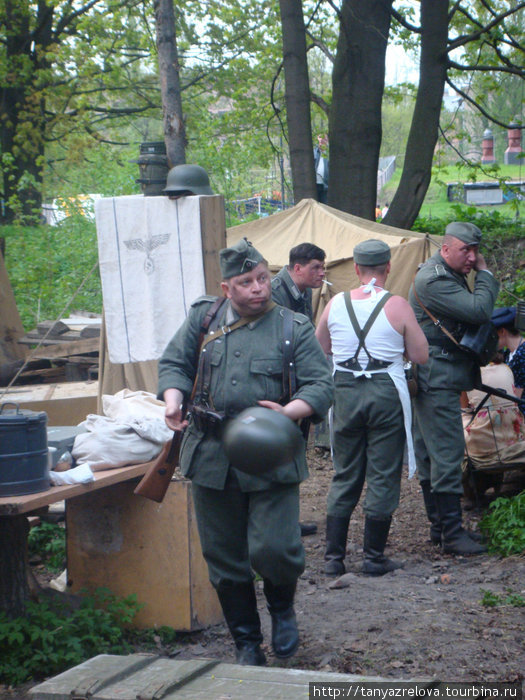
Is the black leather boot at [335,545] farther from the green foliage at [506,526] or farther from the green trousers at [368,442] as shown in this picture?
the green foliage at [506,526]

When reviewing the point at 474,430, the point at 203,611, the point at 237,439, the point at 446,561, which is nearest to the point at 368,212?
the point at 474,430

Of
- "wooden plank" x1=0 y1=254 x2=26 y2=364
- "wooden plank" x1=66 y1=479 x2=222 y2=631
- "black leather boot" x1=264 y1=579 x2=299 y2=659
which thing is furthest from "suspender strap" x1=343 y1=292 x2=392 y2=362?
"wooden plank" x1=0 y1=254 x2=26 y2=364

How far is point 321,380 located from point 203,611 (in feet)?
5.64

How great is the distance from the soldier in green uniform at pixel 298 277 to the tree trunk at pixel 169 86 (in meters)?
1.64

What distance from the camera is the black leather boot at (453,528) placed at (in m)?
5.67

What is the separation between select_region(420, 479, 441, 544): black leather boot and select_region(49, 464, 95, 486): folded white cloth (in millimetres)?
2768

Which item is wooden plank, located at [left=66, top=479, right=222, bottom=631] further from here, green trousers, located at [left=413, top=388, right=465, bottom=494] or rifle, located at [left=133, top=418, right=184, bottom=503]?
green trousers, located at [left=413, top=388, right=465, bottom=494]

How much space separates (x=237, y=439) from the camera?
327cm

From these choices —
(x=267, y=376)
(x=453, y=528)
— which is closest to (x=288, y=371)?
(x=267, y=376)

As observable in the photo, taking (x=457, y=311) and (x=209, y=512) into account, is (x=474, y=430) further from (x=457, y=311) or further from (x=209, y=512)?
(x=209, y=512)

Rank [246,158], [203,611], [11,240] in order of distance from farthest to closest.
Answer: [246,158] < [11,240] < [203,611]

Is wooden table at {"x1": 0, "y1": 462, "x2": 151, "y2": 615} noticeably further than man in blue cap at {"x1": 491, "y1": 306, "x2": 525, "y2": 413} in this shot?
No

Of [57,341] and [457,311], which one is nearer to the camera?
[457,311]

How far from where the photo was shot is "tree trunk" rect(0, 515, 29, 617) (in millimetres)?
4211
